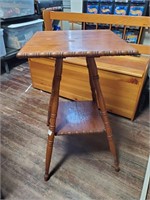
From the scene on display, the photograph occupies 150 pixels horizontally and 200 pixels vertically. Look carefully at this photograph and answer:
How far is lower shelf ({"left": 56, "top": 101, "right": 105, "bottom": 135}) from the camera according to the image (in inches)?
35.1

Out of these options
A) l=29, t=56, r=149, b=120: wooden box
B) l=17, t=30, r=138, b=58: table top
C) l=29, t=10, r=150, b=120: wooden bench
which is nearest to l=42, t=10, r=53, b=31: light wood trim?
l=29, t=10, r=150, b=120: wooden bench

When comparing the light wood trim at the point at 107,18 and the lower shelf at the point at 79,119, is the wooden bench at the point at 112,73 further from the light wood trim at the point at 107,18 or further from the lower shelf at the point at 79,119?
the lower shelf at the point at 79,119

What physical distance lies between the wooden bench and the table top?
1.57 feet

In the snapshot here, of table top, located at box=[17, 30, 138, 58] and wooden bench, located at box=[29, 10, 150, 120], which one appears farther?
wooden bench, located at box=[29, 10, 150, 120]

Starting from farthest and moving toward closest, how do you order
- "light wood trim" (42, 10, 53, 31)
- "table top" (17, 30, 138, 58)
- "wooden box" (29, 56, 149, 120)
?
1. "light wood trim" (42, 10, 53, 31)
2. "wooden box" (29, 56, 149, 120)
3. "table top" (17, 30, 138, 58)

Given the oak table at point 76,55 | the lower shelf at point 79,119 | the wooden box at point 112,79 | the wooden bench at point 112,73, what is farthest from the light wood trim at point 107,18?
the lower shelf at point 79,119

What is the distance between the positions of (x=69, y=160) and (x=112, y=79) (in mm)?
654

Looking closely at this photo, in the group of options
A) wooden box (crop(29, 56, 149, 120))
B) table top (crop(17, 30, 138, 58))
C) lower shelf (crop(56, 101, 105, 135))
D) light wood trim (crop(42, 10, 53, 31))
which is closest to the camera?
table top (crop(17, 30, 138, 58))

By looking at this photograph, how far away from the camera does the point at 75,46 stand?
2.17ft

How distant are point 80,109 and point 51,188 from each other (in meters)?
0.47

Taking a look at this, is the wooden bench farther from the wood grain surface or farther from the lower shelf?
the lower shelf

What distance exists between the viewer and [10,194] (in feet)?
2.91

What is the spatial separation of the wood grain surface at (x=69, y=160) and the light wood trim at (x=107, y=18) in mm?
721

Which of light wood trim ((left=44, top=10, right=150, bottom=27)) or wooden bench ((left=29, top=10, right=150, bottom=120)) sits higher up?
light wood trim ((left=44, top=10, right=150, bottom=27))
